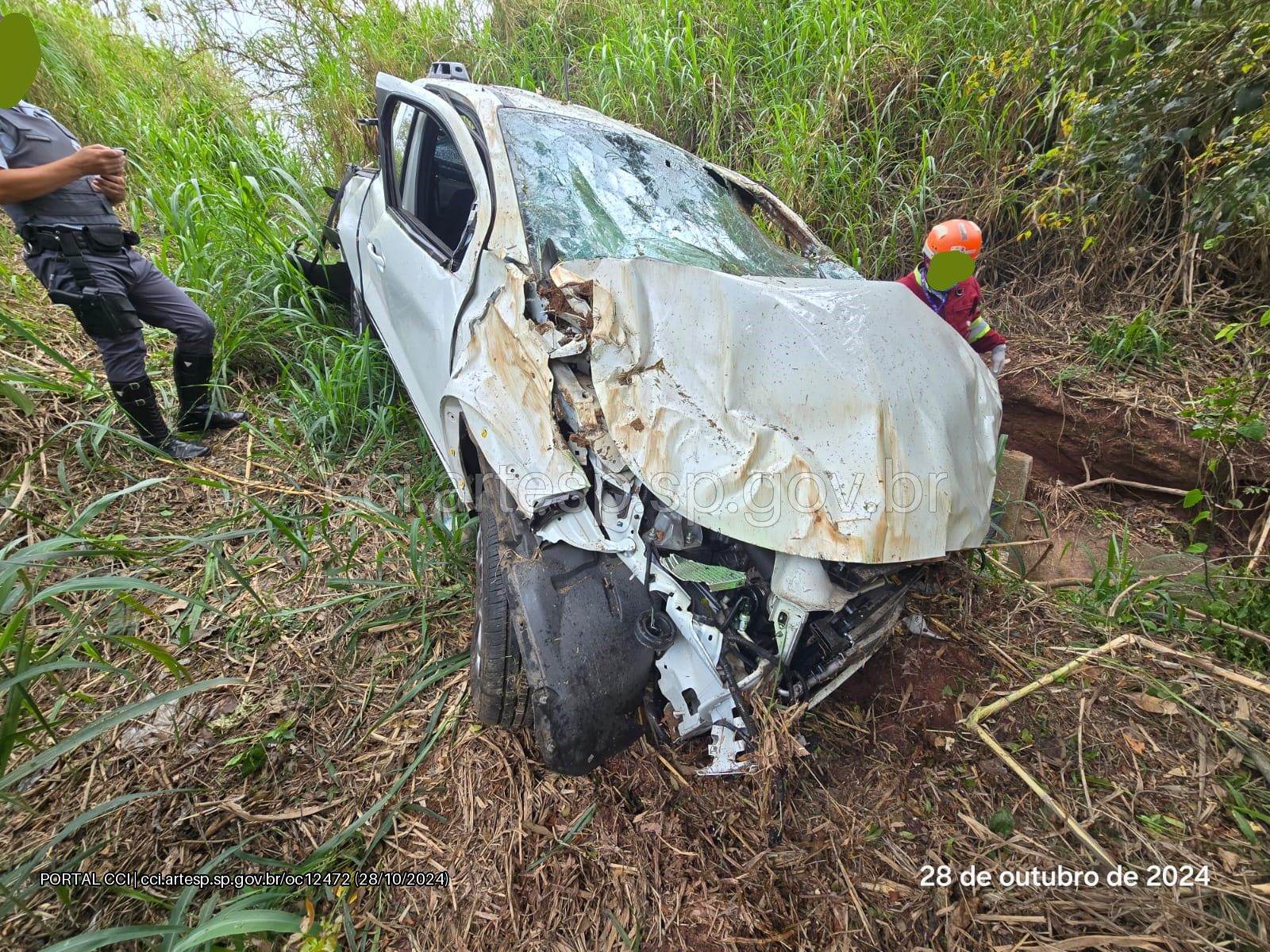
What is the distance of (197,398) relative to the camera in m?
2.75

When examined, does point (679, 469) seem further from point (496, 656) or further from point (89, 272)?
point (89, 272)

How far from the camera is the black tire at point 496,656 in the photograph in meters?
1.64

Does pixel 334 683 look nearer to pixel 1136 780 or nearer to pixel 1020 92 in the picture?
pixel 1136 780

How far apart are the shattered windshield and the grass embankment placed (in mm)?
1266

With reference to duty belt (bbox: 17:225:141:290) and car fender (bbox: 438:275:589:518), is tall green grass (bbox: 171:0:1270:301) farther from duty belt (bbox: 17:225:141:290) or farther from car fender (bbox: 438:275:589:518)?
duty belt (bbox: 17:225:141:290)

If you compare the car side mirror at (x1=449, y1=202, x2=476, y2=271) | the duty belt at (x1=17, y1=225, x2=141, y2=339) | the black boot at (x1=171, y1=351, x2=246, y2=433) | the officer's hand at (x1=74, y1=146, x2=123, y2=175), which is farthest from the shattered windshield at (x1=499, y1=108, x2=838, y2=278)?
the black boot at (x1=171, y1=351, x2=246, y2=433)

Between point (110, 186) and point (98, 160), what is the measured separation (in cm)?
18

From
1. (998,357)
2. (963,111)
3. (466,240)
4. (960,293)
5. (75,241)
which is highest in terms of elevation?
(963,111)

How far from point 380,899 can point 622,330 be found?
1615 millimetres

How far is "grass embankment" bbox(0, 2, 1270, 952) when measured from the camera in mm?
1378

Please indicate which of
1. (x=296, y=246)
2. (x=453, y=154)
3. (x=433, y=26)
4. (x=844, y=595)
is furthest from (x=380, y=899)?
(x=433, y=26)

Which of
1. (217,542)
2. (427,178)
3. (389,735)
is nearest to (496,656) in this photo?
(389,735)

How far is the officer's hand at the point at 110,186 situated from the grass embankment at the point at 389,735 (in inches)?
28.1

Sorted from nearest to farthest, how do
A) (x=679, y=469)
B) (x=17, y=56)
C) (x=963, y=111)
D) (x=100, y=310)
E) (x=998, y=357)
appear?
1. (x=17, y=56)
2. (x=679, y=469)
3. (x=100, y=310)
4. (x=998, y=357)
5. (x=963, y=111)
